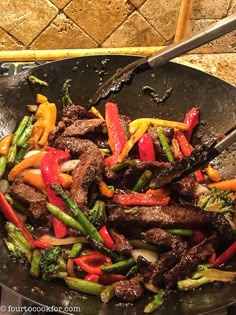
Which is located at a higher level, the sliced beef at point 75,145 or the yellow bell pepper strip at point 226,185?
the sliced beef at point 75,145

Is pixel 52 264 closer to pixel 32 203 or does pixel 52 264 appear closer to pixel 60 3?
pixel 32 203

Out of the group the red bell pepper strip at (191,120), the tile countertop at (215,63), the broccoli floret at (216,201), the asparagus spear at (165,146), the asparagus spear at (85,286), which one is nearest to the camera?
the asparagus spear at (85,286)

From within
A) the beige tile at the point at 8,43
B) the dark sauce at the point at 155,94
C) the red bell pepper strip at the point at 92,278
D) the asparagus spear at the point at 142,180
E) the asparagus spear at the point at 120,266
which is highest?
the beige tile at the point at 8,43

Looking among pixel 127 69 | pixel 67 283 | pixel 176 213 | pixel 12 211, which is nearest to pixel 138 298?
pixel 67 283

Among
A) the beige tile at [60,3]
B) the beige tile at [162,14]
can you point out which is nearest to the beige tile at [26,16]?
the beige tile at [60,3]

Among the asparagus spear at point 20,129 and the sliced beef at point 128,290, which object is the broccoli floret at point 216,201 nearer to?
the sliced beef at point 128,290

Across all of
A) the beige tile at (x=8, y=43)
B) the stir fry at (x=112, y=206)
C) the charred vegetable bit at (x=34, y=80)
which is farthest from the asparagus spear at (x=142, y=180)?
the beige tile at (x=8, y=43)

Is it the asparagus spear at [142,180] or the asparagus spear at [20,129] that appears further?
the asparagus spear at [20,129]

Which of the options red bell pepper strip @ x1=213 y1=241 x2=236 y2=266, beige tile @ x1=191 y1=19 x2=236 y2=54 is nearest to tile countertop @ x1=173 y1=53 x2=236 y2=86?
beige tile @ x1=191 y1=19 x2=236 y2=54

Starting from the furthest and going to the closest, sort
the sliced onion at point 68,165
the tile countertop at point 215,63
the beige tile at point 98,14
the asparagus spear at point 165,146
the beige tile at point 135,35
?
the beige tile at point 135,35 < the beige tile at point 98,14 < the tile countertop at point 215,63 < the asparagus spear at point 165,146 < the sliced onion at point 68,165

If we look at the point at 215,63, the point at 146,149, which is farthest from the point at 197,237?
the point at 215,63
